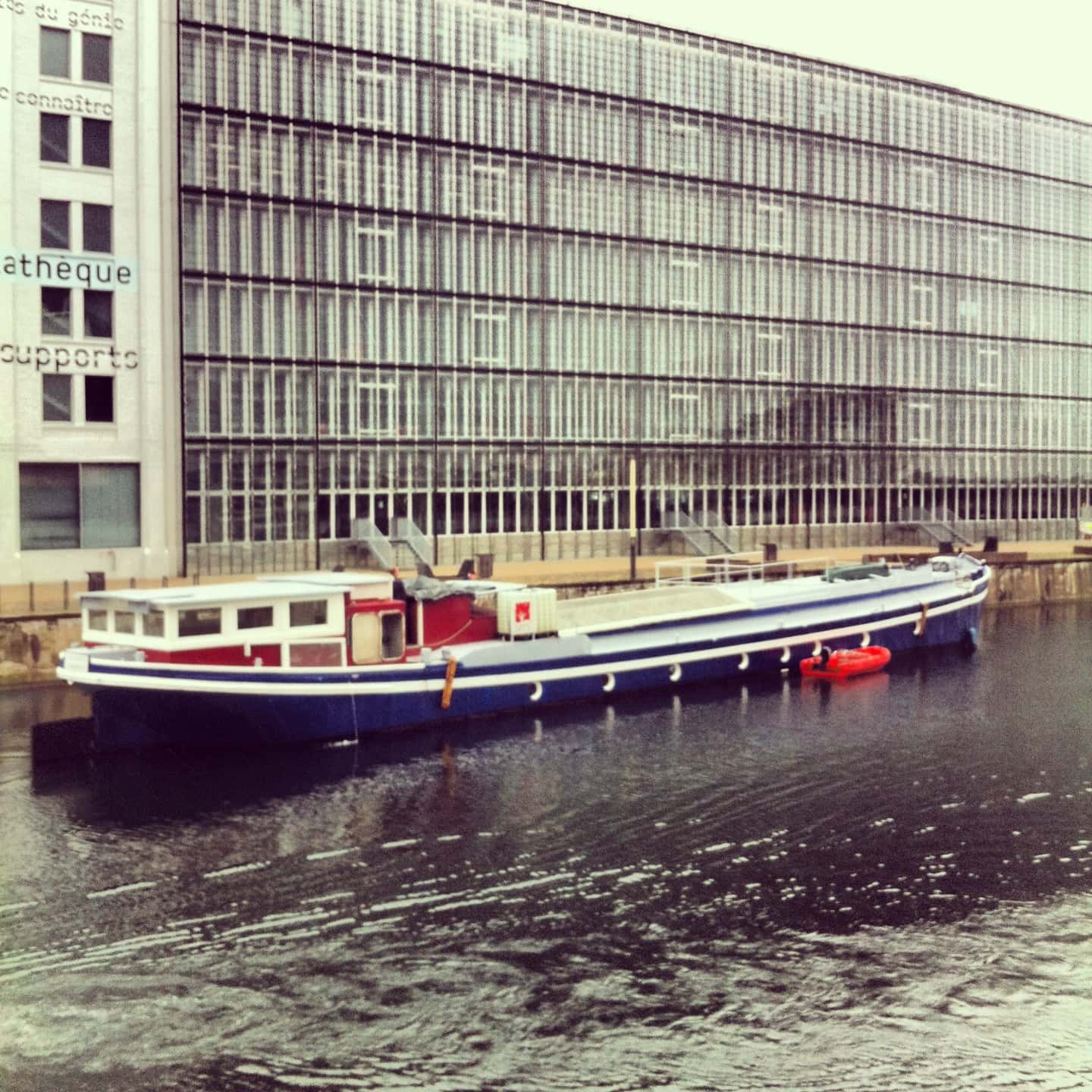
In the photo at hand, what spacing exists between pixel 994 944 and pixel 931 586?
4321 cm

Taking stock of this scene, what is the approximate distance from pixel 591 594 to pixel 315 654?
2648 cm

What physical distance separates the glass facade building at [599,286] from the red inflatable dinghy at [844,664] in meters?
28.6

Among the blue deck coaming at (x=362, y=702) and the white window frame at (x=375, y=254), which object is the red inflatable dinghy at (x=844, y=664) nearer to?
the blue deck coaming at (x=362, y=702)

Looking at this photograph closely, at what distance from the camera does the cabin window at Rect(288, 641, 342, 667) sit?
4606 centimetres

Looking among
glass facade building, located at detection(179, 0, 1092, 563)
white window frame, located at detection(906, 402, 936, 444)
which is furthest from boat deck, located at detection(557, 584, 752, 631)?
white window frame, located at detection(906, 402, 936, 444)

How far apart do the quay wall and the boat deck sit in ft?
33.6

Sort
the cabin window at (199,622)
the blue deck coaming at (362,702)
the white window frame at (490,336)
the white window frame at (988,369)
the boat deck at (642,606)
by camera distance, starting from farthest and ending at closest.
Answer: the white window frame at (988,369) < the white window frame at (490,336) < the boat deck at (642,606) < the cabin window at (199,622) < the blue deck coaming at (362,702)

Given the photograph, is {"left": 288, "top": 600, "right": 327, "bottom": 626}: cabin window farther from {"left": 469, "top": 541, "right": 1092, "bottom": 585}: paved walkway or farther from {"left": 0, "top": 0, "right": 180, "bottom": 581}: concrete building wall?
{"left": 0, "top": 0, "right": 180, "bottom": 581}: concrete building wall

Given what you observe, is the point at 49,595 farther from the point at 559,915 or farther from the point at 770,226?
the point at 770,226

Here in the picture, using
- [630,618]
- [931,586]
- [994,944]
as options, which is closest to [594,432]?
[931,586]

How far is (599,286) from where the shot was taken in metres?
91.7

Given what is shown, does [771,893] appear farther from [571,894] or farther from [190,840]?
[190,840]

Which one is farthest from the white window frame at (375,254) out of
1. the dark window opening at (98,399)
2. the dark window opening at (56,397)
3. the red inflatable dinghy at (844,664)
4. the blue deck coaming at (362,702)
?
the red inflatable dinghy at (844,664)

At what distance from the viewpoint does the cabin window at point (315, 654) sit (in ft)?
151
